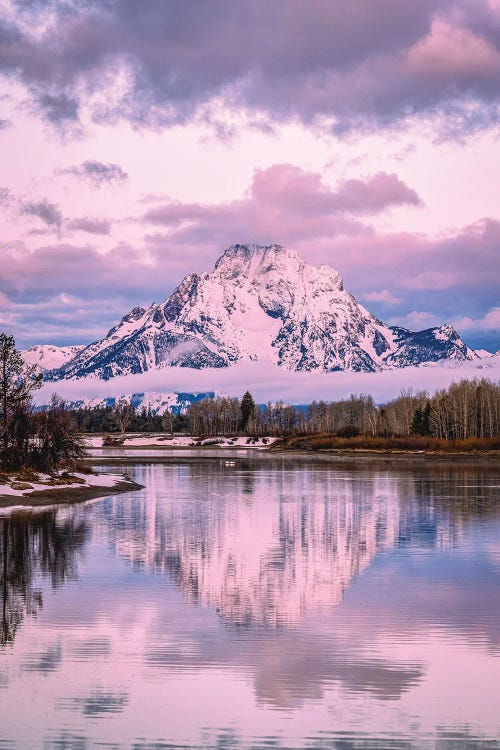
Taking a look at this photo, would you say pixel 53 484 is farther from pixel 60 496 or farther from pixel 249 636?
pixel 249 636

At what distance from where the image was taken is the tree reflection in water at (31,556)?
22.4m

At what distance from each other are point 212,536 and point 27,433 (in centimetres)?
3029

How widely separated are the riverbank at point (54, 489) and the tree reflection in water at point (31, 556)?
5.49 m

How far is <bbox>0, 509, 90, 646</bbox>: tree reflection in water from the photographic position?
2242cm

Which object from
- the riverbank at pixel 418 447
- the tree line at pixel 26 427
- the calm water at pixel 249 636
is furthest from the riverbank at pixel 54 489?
the riverbank at pixel 418 447

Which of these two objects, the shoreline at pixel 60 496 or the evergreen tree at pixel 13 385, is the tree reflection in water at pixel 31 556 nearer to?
the shoreline at pixel 60 496

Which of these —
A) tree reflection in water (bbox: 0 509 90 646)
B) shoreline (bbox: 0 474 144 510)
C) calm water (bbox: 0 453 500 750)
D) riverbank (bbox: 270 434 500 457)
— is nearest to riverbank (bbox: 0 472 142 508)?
shoreline (bbox: 0 474 144 510)

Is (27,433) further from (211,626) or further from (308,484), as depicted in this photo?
(211,626)

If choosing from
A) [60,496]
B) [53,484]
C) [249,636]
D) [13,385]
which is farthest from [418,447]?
[249,636]

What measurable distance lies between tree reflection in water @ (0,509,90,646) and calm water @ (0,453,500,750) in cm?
12

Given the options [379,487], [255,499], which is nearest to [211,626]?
[255,499]

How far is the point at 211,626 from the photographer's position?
20.5 metres

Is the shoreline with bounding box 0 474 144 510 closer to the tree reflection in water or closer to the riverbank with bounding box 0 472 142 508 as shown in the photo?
the riverbank with bounding box 0 472 142 508

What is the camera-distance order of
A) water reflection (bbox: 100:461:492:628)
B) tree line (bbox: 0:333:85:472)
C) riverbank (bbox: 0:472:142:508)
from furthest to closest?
1. tree line (bbox: 0:333:85:472)
2. riverbank (bbox: 0:472:142:508)
3. water reflection (bbox: 100:461:492:628)
